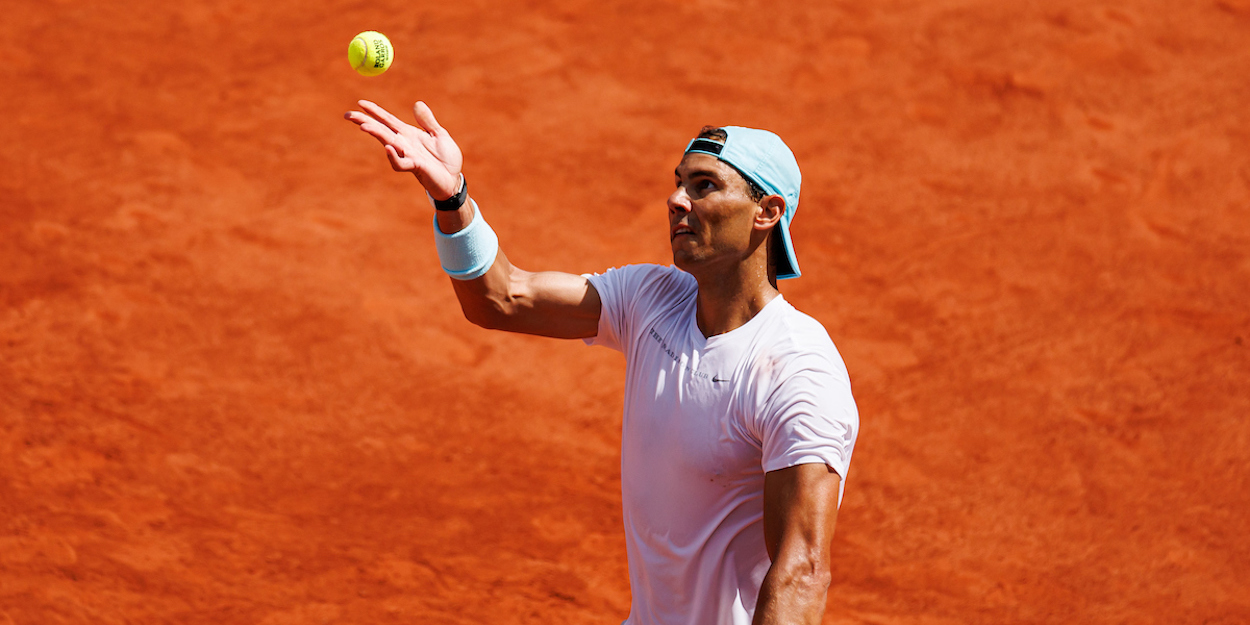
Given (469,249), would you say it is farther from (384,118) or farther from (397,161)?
(384,118)

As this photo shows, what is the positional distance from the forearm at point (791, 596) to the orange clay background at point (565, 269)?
2.75 m

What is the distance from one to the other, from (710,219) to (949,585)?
3111 millimetres

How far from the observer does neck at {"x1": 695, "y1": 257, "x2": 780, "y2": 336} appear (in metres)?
3.24

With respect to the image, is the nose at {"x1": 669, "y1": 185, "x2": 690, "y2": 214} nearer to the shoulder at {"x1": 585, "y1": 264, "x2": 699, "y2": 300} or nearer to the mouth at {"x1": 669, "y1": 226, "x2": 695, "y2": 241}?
the mouth at {"x1": 669, "y1": 226, "x2": 695, "y2": 241}

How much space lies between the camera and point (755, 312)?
3.24 m

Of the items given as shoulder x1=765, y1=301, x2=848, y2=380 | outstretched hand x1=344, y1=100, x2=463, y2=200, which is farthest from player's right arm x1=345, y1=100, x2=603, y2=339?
shoulder x1=765, y1=301, x2=848, y2=380

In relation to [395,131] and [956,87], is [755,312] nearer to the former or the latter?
[395,131]

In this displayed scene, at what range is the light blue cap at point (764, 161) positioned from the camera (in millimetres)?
3266

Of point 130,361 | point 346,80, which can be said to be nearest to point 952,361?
point 130,361

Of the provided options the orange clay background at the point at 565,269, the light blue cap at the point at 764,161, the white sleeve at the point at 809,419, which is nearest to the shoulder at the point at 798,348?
the white sleeve at the point at 809,419

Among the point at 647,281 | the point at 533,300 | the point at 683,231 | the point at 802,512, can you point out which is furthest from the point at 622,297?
the point at 802,512

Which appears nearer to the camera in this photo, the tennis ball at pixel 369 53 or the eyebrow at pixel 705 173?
the eyebrow at pixel 705 173

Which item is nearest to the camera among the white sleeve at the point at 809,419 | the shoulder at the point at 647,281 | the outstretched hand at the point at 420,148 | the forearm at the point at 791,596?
the forearm at the point at 791,596

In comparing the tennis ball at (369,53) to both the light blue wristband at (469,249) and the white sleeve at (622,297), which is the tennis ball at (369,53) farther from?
the white sleeve at (622,297)
